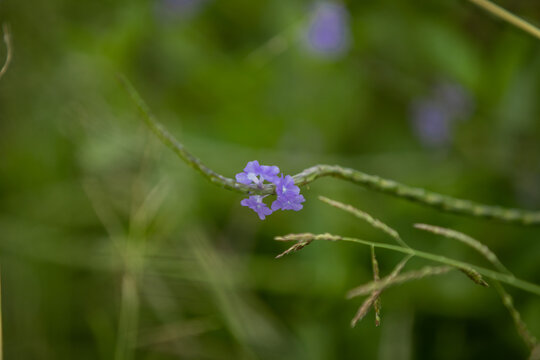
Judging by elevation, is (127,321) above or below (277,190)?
above

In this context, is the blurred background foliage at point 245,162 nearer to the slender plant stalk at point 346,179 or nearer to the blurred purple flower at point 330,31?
the blurred purple flower at point 330,31

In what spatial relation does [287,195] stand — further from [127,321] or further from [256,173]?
[127,321]

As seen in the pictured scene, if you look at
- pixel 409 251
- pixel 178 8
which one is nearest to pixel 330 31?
pixel 178 8

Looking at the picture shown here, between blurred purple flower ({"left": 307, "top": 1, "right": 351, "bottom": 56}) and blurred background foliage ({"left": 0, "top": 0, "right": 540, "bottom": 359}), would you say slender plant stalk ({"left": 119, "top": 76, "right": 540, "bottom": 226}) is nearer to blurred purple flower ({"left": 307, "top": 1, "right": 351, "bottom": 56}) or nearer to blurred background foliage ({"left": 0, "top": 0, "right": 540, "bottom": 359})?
blurred background foliage ({"left": 0, "top": 0, "right": 540, "bottom": 359})

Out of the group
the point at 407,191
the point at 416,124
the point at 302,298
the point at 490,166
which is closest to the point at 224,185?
the point at 407,191

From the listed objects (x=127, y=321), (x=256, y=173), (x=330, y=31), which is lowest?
(x=256, y=173)

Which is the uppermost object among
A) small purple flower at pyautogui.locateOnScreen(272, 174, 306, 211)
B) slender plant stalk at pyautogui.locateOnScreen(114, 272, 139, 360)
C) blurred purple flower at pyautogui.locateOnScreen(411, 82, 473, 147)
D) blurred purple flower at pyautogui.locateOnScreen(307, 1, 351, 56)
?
blurred purple flower at pyautogui.locateOnScreen(307, 1, 351, 56)

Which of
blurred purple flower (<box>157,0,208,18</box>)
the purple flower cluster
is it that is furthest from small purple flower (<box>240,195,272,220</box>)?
blurred purple flower (<box>157,0,208,18</box>)
